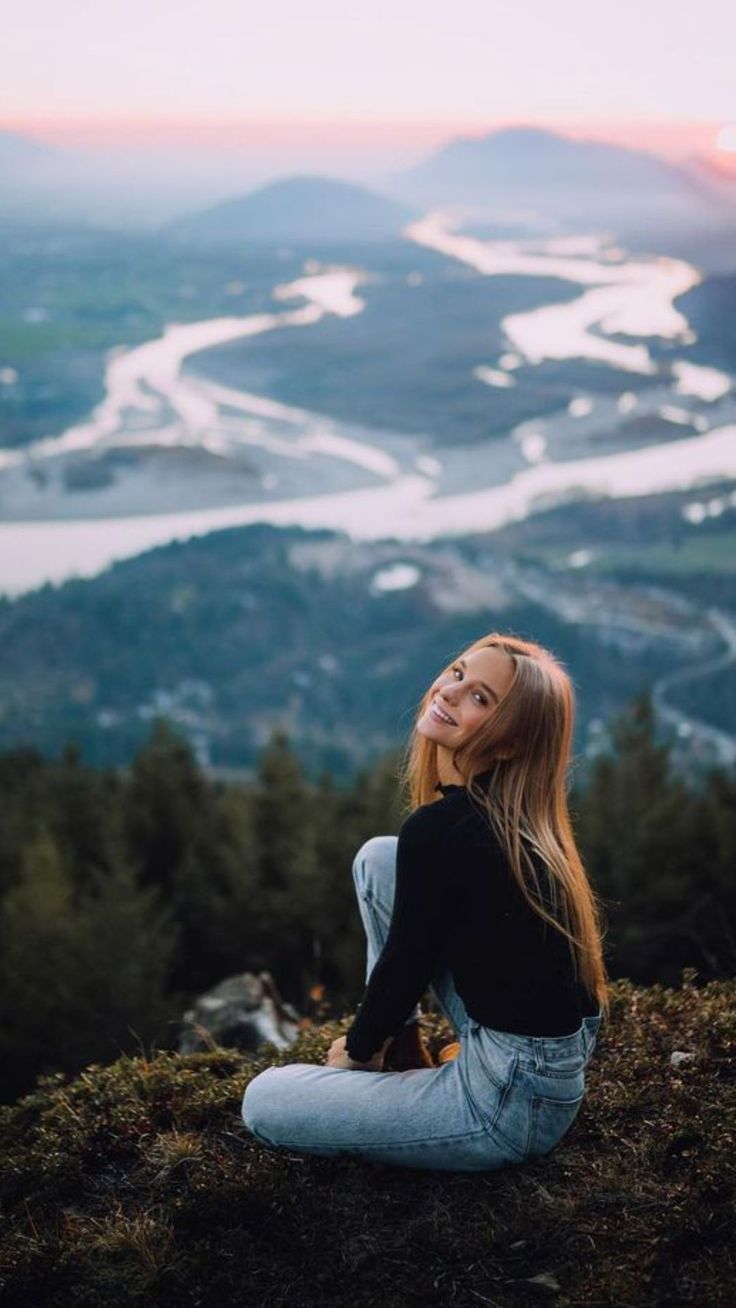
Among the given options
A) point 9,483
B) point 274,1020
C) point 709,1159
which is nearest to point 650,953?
point 274,1020

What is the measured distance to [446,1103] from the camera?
3930mm

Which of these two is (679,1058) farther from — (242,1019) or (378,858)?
(242,1019)

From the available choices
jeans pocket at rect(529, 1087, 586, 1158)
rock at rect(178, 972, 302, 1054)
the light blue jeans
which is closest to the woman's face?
the light blue jeans

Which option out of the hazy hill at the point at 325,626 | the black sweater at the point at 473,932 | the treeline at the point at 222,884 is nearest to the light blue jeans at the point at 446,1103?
the black sweater at the point at 473,932

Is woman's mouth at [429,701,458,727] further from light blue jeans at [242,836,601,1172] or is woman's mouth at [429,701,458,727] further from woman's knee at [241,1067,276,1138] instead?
woman's knee at [241,1067,276,1138]

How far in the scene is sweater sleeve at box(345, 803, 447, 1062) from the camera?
3.79m

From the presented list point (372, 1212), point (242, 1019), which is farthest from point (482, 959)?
point (242, 1019)

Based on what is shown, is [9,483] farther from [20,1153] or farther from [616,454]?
[20,1153]

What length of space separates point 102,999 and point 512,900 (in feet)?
53.3

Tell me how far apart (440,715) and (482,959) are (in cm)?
85

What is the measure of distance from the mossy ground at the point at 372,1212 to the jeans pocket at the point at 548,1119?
13 centimetres

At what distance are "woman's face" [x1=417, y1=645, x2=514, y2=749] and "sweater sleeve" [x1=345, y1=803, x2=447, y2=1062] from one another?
0.31 m

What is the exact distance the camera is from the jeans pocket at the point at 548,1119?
3.94 metres

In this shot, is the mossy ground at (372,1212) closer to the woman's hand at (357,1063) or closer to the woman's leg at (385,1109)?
the woman's leg at (385,1109)
